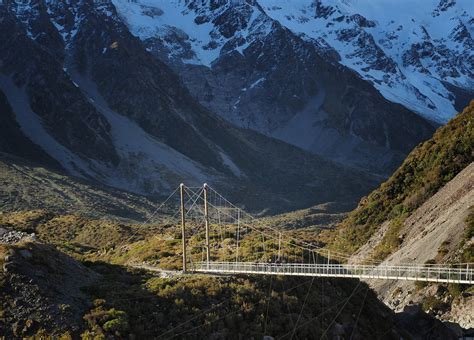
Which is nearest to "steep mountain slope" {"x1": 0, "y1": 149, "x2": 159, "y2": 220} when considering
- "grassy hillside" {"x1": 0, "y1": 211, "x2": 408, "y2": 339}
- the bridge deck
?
the bridge deck

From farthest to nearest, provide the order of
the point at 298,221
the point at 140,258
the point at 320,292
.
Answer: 1. the point at 298,221
2. the point at 140,258
3. the point at 320,292

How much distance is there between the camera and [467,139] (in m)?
65.1

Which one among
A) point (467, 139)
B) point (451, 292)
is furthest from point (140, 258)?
point (467, 139)

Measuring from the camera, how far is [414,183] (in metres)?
68.6

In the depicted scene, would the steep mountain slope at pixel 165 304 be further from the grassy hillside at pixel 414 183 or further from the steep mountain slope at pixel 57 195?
the steep mountain slope at pixel 57 195

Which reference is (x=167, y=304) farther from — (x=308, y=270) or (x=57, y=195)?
(x=57, y=195)

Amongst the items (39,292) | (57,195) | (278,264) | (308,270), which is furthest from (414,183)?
(57,195)

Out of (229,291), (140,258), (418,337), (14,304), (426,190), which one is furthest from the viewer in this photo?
(426,190)

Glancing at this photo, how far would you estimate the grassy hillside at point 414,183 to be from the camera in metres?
63.3

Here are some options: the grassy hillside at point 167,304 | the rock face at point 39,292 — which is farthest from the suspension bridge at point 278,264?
the rock face at point 39,292

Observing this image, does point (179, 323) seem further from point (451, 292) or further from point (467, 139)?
point (467, 139)

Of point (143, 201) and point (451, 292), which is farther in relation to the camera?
point (143, 201)

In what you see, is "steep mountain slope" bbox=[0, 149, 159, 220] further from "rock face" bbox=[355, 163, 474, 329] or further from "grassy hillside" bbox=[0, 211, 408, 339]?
"grassy hillside" bbox=[0, 211, 408, 339]

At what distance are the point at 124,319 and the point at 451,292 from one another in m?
25.6
